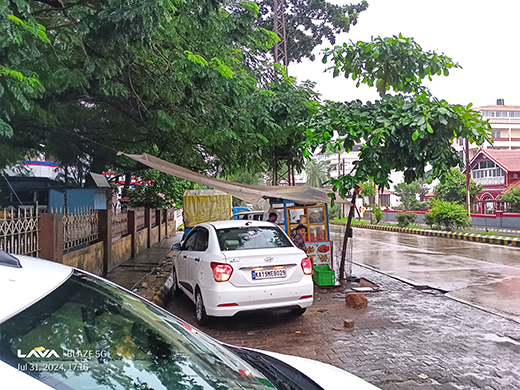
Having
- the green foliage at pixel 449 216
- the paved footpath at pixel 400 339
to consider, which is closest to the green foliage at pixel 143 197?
the paved footpath at pixel 400 339

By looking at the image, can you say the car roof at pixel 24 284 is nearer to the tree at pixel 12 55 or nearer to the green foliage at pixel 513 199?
the tree at pixel 12 55

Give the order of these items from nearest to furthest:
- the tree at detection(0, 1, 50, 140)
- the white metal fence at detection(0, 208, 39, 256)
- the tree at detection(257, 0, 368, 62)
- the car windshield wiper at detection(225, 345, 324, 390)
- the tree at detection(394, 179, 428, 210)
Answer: the car windshield wiper at detection(225, 345, 324, 390) → the tree at detection(0, 1, 50, 140) → the white metal fence at detection(0, 208, 39, 256) → the tree at detection(257, 0, 368, 62) → the tree at detection(394, 179, 428, 210)

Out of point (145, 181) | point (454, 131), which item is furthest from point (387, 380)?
point (145, 181)

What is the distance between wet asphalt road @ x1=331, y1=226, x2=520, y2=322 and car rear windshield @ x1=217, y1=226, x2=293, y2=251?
3983 millimetres

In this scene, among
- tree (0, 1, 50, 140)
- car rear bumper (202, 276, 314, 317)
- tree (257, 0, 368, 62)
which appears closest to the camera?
tree (0, 1, 50, 140)

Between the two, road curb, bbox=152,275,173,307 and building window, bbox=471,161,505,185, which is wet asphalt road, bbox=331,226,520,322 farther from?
building window, bbox=471,161,505,185

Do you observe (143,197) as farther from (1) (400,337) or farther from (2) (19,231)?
(1) (400,337)

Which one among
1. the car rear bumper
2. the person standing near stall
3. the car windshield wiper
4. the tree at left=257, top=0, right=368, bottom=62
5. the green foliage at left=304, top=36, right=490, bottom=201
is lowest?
the car rear bumper

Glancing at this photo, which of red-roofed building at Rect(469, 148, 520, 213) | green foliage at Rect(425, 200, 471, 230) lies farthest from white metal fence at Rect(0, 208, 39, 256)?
red-roofed building at Rect(469, 148, 520, 213)

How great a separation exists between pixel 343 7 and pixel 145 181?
16.0m

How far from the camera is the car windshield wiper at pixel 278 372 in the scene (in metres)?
2.04

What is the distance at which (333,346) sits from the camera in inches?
211

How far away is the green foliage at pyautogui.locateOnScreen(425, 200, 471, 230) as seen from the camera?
83.6 ft

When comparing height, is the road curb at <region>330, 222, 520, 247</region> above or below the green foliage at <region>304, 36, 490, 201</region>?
below
